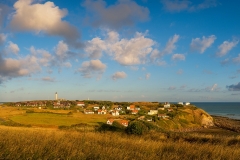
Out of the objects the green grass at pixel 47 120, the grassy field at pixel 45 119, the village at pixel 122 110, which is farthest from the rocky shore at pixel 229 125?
the green grass at pixel 47 120

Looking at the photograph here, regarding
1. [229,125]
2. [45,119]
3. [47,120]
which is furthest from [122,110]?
[47,120]

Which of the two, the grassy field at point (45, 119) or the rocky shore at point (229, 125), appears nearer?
the grassy field at point (45, 119)

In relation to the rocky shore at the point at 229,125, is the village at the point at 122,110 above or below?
above

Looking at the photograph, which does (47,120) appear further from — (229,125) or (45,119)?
(229,125)

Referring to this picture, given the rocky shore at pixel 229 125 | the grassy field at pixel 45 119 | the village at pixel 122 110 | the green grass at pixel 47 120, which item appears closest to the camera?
the green grass at pixel 47 120

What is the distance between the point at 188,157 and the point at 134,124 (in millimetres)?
18240

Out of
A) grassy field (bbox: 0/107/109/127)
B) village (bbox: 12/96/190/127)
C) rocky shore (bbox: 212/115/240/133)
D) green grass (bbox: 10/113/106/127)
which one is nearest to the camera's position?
green grass (bbox: 10/113/106/127)

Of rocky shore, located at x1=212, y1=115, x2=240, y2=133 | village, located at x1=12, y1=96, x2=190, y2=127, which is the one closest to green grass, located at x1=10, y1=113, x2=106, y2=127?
village, located at x1=12, y1=96, x2=190, y2=127

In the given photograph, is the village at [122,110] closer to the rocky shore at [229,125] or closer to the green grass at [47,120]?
the green grass at [47,120]

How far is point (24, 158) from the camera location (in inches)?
215

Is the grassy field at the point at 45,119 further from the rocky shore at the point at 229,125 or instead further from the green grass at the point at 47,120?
the rocky shore at the point at 229,125

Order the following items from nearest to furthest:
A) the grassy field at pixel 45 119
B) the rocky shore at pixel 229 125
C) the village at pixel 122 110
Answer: the grassy field at pixel 45 119
the rocky shore at pixel 229 125
the village at pixel 122 110

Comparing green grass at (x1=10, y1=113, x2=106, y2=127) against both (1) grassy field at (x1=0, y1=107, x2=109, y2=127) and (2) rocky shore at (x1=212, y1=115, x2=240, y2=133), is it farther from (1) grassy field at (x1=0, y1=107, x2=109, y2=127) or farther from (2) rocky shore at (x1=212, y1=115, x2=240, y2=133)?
(2) rocky shore at (x1=212, y1=115, x2=240, y2=133)

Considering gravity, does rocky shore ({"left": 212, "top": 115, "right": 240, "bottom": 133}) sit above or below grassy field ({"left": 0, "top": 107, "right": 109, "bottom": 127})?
below
